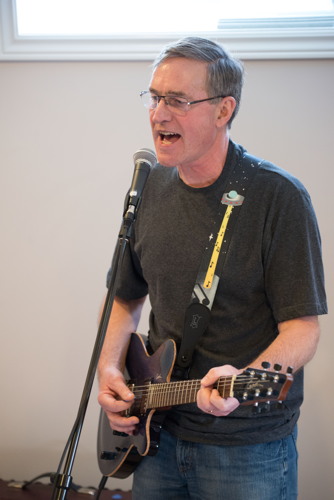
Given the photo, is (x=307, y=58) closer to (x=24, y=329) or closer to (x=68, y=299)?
(x=68, y=299)

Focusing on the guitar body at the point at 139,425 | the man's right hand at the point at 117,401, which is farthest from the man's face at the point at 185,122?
the man's right hand at the point at 117,401

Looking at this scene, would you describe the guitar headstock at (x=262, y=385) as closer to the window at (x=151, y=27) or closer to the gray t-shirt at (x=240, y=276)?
the gray t-shirt at (x=240, y=276)

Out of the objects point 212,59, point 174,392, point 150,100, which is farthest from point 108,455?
point 212,59

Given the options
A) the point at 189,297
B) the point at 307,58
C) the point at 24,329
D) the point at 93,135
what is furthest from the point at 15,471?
the point at 307,58

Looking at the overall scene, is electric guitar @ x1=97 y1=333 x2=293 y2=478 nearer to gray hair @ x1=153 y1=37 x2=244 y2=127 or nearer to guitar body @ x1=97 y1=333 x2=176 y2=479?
guitar body @ x1=97 y1=333 x2=176 y2=479

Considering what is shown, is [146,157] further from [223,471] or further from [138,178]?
[223,471]

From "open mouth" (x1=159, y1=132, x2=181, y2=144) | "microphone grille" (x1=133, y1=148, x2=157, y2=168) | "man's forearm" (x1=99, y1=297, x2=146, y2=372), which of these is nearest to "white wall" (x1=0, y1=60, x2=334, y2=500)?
"man's forearm" (x1=99, y1=297, x2=146, y2=372)

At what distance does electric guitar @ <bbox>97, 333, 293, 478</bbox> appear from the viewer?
4.53 ft

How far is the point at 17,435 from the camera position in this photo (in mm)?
3277

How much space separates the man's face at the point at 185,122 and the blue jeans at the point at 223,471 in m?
0.80

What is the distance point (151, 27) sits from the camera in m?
3.09

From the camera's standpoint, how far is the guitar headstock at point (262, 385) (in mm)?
1364

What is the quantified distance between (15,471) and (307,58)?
2.43m

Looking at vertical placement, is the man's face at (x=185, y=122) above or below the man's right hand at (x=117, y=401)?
above
